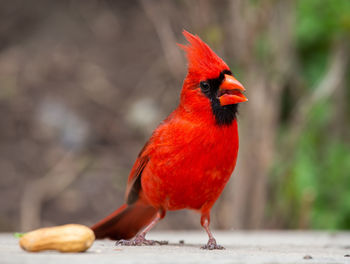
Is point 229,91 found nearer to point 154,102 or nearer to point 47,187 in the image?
point 47,187

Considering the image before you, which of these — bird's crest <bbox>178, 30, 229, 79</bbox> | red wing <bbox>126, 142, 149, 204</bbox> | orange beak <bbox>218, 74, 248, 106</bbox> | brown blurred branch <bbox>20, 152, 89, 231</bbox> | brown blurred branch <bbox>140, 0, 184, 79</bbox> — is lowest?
brown blurred branch <bbox>20, 152, 89, 231</bbox>

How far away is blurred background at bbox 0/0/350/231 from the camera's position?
4.23 meters

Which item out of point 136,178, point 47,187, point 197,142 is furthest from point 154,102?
point 197,142

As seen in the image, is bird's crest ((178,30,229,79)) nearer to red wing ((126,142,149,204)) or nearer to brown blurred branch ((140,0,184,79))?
red wing ((126,142,149,204))

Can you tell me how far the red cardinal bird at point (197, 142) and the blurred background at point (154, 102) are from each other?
5.43ft

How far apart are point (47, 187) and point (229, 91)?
3.17 metres

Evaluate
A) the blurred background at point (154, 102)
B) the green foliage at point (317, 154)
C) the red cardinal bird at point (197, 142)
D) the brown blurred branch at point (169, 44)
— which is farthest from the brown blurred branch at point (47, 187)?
the red cardinal bird at point (197, 142)

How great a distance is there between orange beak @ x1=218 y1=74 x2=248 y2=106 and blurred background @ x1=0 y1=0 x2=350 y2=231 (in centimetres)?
166

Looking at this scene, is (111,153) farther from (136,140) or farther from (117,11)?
(117,11)

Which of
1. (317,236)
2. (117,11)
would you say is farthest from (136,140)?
(317,236)

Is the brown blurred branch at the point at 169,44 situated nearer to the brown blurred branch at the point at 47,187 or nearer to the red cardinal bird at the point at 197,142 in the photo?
the brown blurred branch at the point at 47,187

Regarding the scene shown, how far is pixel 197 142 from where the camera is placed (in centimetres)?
238

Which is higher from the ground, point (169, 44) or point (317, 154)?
point (169, 44)

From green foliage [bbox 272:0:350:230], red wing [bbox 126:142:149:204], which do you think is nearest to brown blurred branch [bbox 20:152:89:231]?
green foliage [bbox 272:0:350:230]
